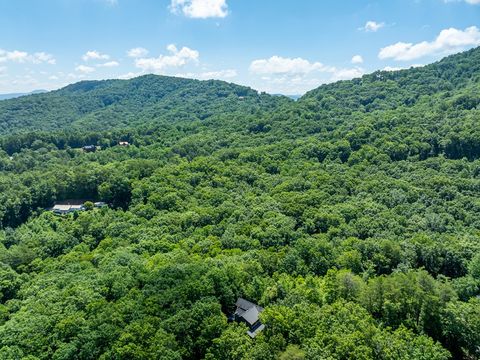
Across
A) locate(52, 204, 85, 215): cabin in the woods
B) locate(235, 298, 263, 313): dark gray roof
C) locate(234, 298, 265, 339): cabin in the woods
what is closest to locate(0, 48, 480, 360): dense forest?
locate(235, 298, 263, 313): dark gray roof

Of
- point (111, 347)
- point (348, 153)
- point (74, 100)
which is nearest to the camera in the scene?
point (111, 347)

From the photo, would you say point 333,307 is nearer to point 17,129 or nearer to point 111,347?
point 111,347

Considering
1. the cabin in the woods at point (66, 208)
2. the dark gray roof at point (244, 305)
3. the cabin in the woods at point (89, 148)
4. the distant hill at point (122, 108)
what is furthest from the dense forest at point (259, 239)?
the distant hill at point (122, 108)

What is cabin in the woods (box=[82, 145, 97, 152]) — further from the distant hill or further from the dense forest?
the distant hill

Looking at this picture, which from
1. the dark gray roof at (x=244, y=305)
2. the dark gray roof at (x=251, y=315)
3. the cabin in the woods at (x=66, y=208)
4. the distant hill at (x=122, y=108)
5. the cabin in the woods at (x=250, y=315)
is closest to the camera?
the cabin in the woods at (x=250, y=315)

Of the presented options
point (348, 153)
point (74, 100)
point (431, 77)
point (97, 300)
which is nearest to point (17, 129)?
point (74, 100)

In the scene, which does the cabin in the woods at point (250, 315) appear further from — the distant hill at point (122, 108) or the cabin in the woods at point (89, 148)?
the distant hill at point (122, 108)
